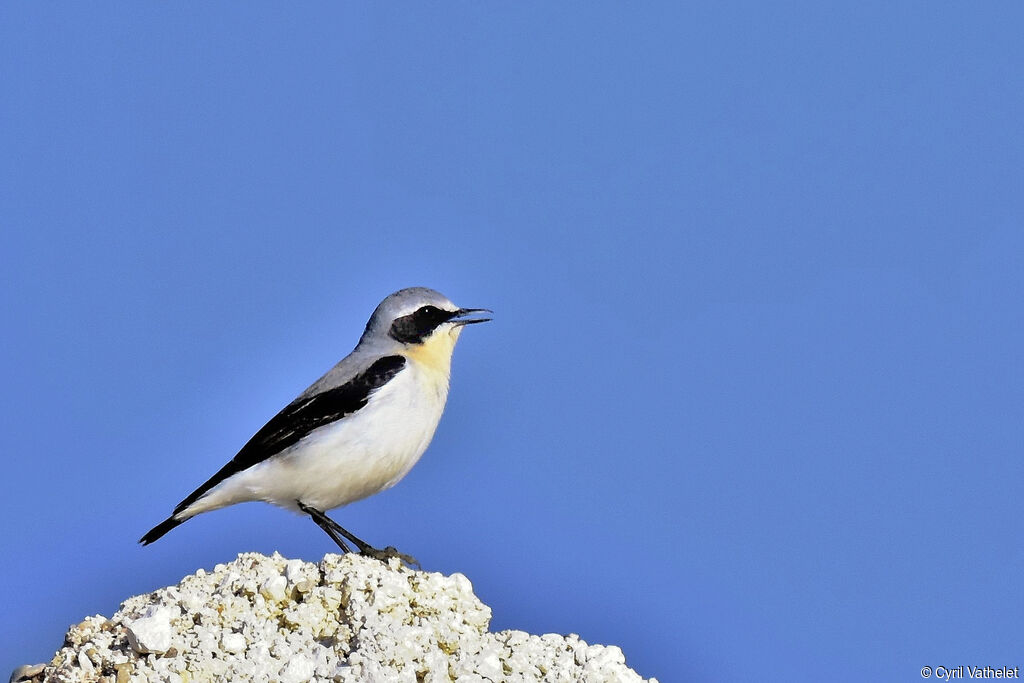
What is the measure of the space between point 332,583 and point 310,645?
0.47 meters

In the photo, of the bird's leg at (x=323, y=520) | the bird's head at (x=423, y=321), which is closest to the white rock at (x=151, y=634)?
the bird's leg at (x=323, y=520)

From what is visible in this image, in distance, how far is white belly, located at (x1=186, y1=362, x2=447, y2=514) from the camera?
35.1 feet

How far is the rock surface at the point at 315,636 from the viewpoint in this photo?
27.9 ft

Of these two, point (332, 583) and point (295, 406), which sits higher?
point (295, 406)

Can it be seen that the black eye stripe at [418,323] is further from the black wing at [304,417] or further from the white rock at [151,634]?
the white rock at [151,634]

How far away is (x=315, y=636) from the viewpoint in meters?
8.80

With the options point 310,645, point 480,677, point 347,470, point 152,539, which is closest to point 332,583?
point 310,645

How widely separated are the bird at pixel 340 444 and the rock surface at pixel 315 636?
1.50 metres

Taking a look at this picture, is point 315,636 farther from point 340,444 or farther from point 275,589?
point 340,444

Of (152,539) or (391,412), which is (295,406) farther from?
(152,539)

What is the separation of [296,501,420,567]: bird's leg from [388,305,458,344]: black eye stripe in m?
1.71

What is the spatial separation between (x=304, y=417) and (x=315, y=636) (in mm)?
2574

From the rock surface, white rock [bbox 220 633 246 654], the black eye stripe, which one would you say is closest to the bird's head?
the black eye stripe

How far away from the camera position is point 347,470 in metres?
10.7
